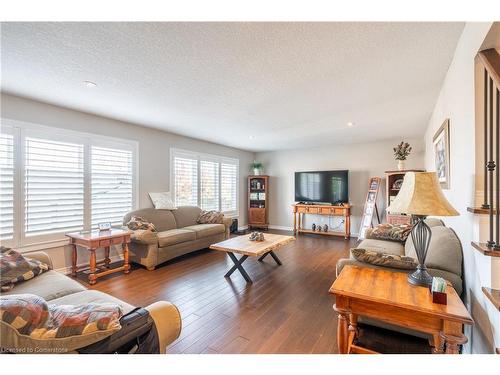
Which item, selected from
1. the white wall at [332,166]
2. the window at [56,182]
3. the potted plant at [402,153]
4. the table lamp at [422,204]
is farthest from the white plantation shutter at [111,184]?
the potted plant at [402,153]

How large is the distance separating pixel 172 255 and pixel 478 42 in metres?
4.13

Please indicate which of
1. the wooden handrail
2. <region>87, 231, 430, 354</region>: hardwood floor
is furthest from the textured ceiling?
<region>87, 231, 430, 354</region>: hardwood floor

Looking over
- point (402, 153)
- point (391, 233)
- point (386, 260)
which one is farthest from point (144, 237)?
point (402, 153)

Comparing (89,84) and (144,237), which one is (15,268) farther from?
(89,84)

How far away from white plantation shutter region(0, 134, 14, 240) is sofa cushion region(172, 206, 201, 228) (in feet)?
7.43

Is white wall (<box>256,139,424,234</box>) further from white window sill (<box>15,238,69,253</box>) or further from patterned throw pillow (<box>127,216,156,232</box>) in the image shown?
white window sill (<box>15,238,69,253</box>)

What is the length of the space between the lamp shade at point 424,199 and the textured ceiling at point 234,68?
1087 mm

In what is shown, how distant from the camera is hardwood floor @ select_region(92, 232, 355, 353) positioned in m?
1.87

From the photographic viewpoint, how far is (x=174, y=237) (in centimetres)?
378

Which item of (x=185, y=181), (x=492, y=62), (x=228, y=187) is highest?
(x=492, y=62)

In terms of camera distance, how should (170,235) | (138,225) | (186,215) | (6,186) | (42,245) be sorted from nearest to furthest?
1. (6,186)
2. (42,245)
3. (138,225)
4. (170,235)
5. (186,215)

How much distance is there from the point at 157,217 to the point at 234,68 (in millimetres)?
3042
